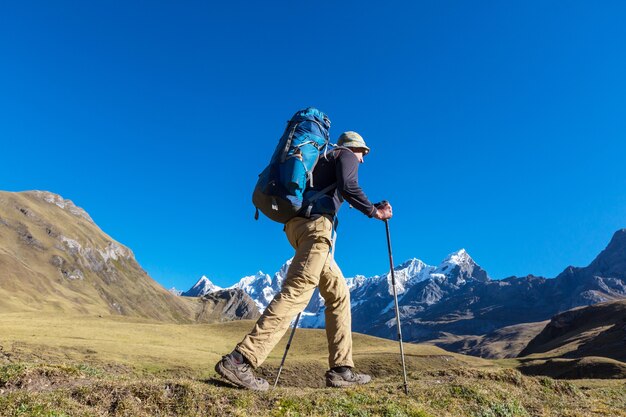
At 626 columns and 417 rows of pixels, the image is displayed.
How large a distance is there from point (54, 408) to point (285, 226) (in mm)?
4569

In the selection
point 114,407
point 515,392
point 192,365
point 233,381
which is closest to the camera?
point 114,407

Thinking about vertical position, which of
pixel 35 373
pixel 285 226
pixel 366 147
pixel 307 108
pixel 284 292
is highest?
pixel 307 108

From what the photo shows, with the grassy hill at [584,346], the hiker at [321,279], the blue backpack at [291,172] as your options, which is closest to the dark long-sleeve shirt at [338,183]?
the hiker at [321,279]

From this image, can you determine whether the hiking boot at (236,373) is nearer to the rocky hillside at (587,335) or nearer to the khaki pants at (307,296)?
the khaki pants at (307,296)

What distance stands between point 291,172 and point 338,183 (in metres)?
0.98

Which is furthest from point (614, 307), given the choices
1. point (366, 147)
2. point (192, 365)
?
point (366, 147)

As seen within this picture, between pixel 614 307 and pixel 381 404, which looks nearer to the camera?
pixel 381 404

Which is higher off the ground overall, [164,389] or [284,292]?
[284,292]

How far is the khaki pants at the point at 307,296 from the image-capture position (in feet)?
23.6

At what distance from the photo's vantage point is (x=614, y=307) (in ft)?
506

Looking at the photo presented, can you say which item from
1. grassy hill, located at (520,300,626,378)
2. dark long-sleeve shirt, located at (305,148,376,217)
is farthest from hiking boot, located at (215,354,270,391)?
grassy hill, located at (520,300,626,378)

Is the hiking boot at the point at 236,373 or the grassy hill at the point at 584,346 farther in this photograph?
the grassy hill at the point at 584,346

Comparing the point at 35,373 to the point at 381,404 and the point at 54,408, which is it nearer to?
the point at 54,408

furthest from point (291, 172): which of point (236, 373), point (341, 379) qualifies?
point (341, 379)
